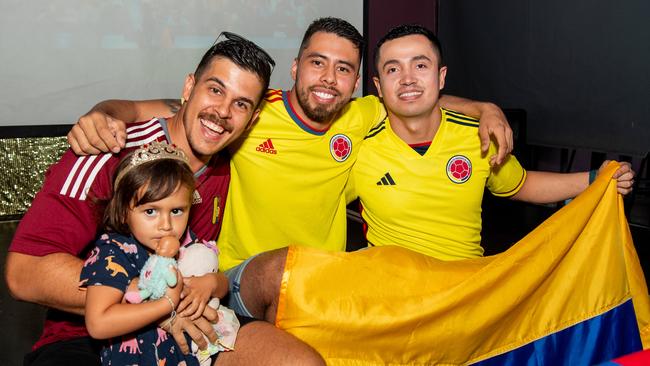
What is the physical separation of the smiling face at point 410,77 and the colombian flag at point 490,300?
562 millimetres

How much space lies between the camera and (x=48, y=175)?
154cm

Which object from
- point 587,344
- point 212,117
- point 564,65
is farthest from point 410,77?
point 564,65

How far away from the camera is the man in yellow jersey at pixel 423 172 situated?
2.07 meters

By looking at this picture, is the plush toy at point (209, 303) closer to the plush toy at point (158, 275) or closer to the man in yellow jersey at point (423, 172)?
the plush toy at point (158, 275)

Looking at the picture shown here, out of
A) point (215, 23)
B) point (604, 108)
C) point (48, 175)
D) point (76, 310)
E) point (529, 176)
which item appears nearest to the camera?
point (76, 310)

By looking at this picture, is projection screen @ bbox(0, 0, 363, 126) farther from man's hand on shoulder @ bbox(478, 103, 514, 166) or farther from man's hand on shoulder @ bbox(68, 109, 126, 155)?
man's hand on shoulder @ bbox(68, 109, 126, 155)

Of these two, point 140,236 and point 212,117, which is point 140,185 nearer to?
point 140,236

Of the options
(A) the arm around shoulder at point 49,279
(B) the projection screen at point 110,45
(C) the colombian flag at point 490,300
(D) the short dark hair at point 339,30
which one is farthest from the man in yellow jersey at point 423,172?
(B) the projection screen at point 110,45

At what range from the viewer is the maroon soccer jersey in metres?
1.44

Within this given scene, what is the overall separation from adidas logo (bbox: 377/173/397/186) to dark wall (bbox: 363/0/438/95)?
12.5 ft

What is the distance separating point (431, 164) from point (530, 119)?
3522mm

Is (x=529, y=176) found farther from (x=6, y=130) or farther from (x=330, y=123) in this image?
(x=6, y=130)

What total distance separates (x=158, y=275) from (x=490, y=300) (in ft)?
3.02

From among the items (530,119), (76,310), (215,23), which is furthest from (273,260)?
(530,119)
